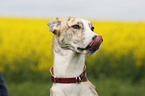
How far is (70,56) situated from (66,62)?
8 cm

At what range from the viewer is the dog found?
2.90m

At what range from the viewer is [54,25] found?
2967 mm

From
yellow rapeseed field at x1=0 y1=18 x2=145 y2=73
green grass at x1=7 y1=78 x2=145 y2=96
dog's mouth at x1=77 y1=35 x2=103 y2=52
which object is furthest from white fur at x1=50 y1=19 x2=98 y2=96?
yellow rapeseed field at x1=0 y1=18 x2=145 y2=73

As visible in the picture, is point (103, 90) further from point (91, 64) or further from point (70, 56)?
point (70, 56)

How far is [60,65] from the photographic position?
9.94 feet

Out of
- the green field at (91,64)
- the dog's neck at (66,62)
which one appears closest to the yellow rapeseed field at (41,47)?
the green field at (91,64)

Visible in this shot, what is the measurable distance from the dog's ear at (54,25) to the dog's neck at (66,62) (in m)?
0.11

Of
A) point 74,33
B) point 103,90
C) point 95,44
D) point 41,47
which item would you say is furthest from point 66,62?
point 41,47

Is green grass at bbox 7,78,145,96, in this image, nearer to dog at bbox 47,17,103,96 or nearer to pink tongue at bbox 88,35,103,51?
dog at bbox 47,17,103,96

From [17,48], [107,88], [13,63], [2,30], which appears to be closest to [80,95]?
[107,88]

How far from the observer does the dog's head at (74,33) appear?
2.80 meters

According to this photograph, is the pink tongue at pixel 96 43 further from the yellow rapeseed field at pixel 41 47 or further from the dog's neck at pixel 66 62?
the yellow rapeseed field at pixel 41 47

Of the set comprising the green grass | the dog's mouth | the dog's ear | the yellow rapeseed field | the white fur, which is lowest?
the green grass

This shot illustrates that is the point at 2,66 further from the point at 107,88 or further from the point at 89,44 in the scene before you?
the point at 89,44
